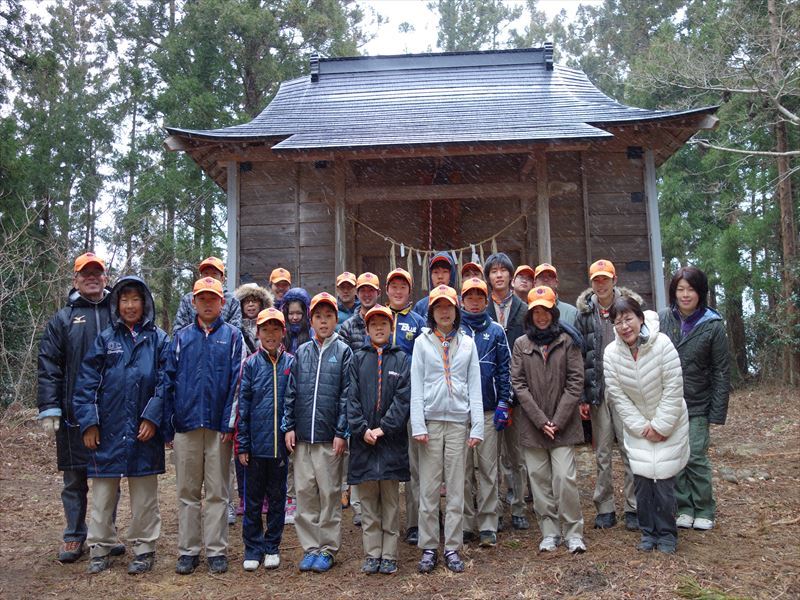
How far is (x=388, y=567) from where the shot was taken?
13.5 ft

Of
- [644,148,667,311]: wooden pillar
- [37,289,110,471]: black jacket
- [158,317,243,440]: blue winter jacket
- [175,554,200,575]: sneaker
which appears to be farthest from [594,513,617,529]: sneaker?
[644,148,667,311]: wooden pillar

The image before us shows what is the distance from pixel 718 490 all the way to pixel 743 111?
11.7 meters

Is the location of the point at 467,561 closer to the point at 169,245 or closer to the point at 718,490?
the point at 718,490

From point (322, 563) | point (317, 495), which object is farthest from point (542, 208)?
point (322, 563)

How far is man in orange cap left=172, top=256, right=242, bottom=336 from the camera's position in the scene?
5102mm

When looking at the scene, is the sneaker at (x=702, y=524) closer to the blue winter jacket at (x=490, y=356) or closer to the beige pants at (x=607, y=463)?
the beige pants at (x=607, y=463)

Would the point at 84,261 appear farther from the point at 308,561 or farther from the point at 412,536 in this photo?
the point at 412,536

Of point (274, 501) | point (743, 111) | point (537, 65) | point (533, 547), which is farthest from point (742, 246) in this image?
point (274, 501)

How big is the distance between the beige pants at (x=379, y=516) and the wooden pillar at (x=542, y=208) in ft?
15.7

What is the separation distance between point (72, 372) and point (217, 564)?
5.60ft

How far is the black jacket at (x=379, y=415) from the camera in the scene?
13.6ft

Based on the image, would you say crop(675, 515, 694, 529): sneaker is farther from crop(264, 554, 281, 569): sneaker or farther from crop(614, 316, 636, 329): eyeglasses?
crop(264, 554, 281, 569): sneaker

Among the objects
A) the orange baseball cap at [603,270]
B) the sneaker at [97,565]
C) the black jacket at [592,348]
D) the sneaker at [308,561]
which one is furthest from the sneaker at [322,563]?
the orange baseball cap at [603,270]

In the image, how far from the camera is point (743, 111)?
14766 mm
